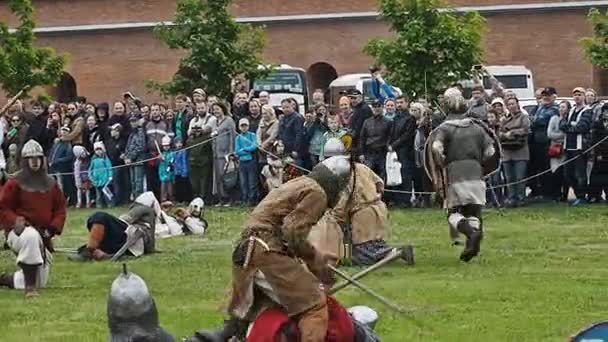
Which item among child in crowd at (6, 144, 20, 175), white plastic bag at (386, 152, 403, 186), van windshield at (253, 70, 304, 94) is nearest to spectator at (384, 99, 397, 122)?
white plastic bag at (386, 152, 403, 186)

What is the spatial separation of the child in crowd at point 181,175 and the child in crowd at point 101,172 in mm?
1239

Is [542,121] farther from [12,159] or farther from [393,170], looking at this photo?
[12,159]

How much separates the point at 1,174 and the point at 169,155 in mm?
7180

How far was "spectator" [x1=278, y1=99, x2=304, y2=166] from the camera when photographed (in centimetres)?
2545

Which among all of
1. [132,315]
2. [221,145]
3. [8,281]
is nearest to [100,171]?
[221,145]

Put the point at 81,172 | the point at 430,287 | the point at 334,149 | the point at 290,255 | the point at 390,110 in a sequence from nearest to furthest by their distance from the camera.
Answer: the point at 290,255 → the point at 430,287 → the point at 334,149 → the point at 390,110 → the point at 81,172

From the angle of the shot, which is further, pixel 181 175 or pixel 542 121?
pixel 181 175

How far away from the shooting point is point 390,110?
82.4ft

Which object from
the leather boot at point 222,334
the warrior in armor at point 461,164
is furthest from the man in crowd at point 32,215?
the leather boot at point 222,334

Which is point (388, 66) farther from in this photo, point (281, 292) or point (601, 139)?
point (281, 292)

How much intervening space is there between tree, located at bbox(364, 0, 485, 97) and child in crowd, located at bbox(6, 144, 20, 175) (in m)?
6.46

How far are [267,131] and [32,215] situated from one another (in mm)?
10080

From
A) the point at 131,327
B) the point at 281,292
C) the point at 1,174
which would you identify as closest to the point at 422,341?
the point at 281,292

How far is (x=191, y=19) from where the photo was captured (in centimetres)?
A: 3086
